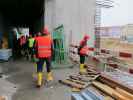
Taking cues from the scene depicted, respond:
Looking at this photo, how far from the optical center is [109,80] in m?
7.24

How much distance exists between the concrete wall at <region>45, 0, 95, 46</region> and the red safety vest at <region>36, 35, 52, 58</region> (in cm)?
784

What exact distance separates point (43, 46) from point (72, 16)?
29.7ft

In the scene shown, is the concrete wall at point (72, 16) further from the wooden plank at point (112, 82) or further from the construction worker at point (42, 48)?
the wooden plank at point (112, 82)

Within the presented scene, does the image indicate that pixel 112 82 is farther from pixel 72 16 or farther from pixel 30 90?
pixel 72 16

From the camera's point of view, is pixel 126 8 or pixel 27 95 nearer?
pixel 27 95

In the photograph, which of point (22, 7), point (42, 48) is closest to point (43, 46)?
point (42, 48)

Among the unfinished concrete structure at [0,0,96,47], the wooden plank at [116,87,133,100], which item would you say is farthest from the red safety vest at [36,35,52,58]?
the unfinished concrete structure at [0,0,96,47]

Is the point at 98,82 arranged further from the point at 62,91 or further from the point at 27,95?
the point at 27,95

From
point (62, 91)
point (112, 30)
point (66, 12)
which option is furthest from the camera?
point (66, 12)

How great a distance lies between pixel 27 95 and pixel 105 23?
2005cm

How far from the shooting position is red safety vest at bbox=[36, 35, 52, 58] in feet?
31.1

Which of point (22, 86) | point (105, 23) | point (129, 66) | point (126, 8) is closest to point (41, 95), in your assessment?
point (22, 86)

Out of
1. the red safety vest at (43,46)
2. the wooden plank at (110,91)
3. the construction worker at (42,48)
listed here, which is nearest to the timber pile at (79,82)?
the wooden plank at (110,91)

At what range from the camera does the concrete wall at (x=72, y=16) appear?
17516 millimetres
